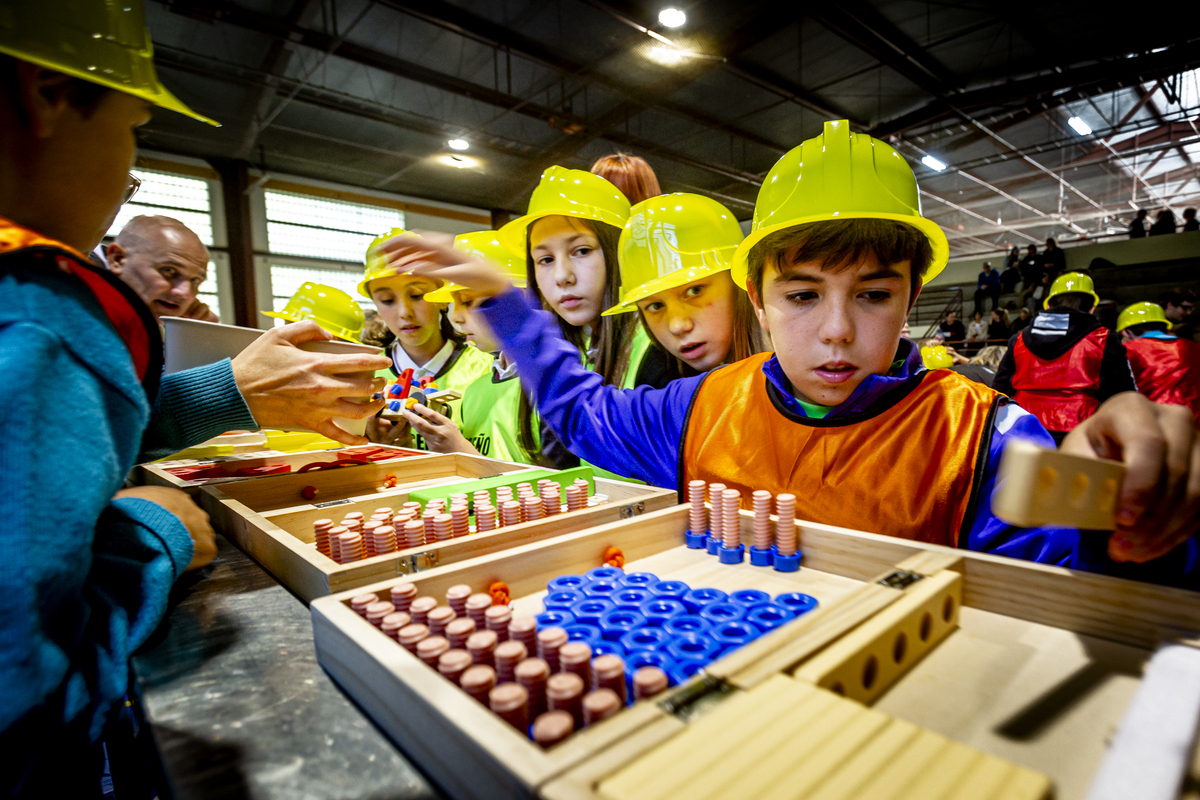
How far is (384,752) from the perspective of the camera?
62 cm

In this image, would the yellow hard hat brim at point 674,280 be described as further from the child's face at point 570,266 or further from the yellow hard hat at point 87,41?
the yellow hard hat at point 87,41

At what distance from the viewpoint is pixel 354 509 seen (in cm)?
150

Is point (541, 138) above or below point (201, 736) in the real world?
above

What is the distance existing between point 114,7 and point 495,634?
1004 mm

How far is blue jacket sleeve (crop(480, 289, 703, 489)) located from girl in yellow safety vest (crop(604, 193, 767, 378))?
192 millimetres

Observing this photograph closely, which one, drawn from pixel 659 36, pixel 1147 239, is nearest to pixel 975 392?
pixel 659 36

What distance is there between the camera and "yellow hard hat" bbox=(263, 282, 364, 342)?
3.38 meters

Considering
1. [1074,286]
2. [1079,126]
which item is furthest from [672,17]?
[1079,126]

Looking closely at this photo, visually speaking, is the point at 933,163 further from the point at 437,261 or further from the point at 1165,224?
the point at 437,261

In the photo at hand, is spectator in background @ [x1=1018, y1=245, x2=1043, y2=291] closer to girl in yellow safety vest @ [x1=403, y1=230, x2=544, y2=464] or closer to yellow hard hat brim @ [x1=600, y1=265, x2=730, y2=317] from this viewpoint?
girl in yellow safety vest @ [x1=403, y1=230, x2=544, y2=464]

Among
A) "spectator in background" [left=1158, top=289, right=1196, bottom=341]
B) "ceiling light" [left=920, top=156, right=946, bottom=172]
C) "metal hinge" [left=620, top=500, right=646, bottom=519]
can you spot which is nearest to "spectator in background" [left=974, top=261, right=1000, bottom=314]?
"ceiling light" [left=920, top=156, right=946, bottom=172]

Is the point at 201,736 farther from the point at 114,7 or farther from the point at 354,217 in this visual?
the point at 354,217

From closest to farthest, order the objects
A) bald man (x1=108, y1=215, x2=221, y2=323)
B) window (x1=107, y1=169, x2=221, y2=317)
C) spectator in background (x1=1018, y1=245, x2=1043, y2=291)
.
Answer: bald man (x1=108, y1=215, x2=221, y2=323), window (x1=107, y1=169, x2=221, y2=317), spectator in background (x1=1018, y1=245, x2=1043, y2=291)

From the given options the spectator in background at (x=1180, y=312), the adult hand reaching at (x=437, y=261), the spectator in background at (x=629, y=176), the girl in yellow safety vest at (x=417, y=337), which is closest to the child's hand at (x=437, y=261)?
the adult hand reaching at (x=437, y=261)
